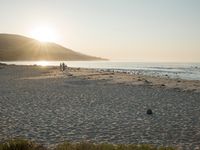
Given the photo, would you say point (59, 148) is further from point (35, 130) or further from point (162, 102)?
point (162, 102)

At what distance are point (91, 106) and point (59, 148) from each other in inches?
582

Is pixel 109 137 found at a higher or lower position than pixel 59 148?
lower

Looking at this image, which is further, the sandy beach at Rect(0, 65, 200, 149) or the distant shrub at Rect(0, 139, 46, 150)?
the sandy beach at Rect(0, 65, 200, 149)

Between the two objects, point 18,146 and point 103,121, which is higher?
point 18,146

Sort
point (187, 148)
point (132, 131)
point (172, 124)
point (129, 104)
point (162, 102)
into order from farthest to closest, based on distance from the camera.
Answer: point (162, 102)
point (129, 104)
point (172, 124)
point (132, 131)
point (187, 148)

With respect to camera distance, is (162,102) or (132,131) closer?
(132,131)

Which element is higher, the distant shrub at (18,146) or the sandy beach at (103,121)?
the distant shrub at (18,146)

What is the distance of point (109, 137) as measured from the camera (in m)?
14.9

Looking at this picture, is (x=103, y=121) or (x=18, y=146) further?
(x=103, y=121)

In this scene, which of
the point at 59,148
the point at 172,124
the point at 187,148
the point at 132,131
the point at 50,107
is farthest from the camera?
the point at 50,107

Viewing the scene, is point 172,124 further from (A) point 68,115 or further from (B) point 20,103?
(B) point 20,103

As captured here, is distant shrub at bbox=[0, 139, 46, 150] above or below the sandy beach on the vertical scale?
above

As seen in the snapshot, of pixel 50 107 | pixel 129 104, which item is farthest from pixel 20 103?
pixel 129 104

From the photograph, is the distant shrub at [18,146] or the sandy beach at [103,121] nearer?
the distant shrub at [18,146]
